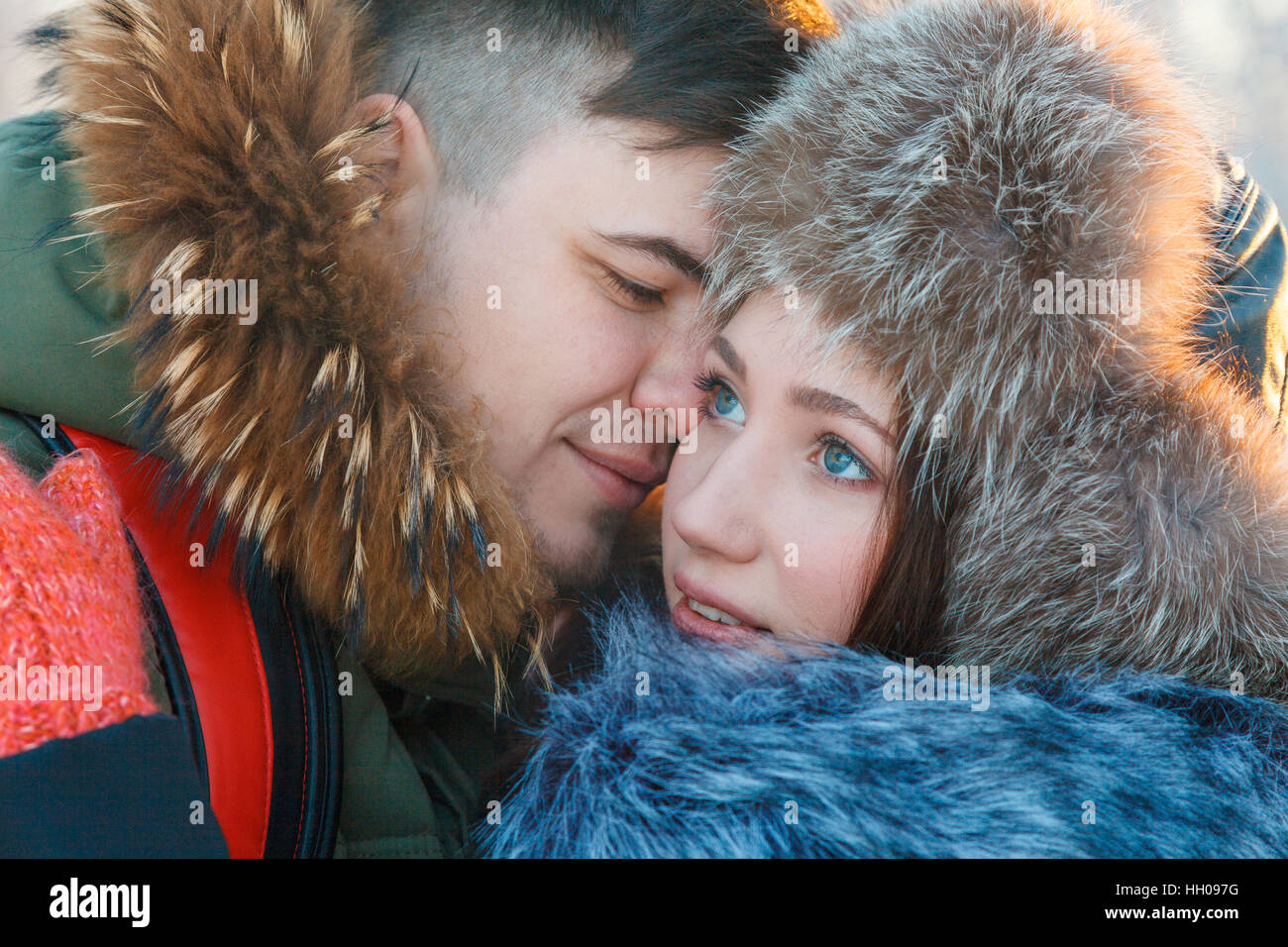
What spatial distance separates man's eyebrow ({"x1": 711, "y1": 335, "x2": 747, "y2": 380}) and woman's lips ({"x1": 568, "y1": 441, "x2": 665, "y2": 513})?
26 cm

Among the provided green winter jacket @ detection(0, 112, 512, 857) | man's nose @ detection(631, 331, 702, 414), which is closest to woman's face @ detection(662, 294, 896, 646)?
man's nose @ detection(631, 331, 702, 414)

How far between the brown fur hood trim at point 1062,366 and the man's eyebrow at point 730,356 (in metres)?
0.14

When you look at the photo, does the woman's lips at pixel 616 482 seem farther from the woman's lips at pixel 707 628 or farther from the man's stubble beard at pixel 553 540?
the woman's lips at pixel 707 628

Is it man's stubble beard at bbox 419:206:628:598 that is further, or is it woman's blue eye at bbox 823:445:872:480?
man's stubble beard at bbox 419:206:628:598

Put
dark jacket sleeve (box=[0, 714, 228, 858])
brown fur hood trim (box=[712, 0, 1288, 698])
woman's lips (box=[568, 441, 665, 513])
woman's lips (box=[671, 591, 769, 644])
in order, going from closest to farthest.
Result: dark jacket sleeve (box=[0, 714, 228, 858]) < brown fur hood trim (box=[712, 0, 1288, 698]) < woman's lips (box=[671, 591, 769, 644]) < woman's lips (box=[568, 441, 665, 513])

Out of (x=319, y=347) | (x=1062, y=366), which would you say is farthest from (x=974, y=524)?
(x=319, y=347)

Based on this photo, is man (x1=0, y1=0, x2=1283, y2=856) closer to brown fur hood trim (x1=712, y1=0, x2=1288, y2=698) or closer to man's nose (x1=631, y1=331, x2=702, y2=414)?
man's nose (x1=631, y1=331, x2=702, y2=414)

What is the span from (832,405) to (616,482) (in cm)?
45

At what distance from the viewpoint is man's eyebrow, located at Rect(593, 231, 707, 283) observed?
1.29 metres

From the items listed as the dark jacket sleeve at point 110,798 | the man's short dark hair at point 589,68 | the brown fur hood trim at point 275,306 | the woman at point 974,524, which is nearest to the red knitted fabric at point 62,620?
the dark jacket sleeve at point 110,798

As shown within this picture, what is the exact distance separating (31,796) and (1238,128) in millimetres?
1595

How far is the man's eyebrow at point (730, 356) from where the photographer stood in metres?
1.22

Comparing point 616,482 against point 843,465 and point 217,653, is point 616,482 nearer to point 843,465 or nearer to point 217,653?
point 843,465
